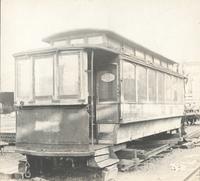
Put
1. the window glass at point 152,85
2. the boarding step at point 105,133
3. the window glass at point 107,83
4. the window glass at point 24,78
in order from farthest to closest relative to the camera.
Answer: the window glass at point 152,85, the window glass at point 107,83, the boarding step at point 105,133, the window glass at point 24,78

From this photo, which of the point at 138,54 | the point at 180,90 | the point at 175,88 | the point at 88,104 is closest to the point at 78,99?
the point at 88,104

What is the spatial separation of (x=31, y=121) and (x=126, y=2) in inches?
146

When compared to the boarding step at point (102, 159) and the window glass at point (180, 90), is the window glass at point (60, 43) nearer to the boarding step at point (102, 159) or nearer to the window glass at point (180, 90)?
the boarding step at point (102, 159)

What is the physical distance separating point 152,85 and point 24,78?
3944 mm

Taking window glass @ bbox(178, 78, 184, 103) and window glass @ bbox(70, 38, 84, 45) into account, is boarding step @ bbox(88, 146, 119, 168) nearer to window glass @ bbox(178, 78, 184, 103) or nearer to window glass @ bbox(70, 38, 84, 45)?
window glass @ bbox(70, 38, 84, 45)

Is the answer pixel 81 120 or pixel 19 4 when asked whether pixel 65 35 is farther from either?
pixel 81 120

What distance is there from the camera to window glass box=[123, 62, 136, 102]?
8375mm

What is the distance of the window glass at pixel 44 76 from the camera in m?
7.42

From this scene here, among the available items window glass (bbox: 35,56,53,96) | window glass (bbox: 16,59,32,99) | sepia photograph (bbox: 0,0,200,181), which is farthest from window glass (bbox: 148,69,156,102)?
window glass (bbox: 16,59,32,99)

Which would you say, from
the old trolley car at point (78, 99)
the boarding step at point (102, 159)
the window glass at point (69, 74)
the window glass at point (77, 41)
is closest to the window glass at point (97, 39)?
the old trolley car at point (78, 99)

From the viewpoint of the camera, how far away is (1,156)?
11.5 m

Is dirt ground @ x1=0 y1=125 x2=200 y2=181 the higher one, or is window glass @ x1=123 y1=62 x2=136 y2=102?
window glass @ x1=123 y1=62 x2=136 y2=102

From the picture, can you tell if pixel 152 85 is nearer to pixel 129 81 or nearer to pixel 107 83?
pixel 129 81

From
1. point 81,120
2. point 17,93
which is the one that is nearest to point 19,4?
point 17,93
